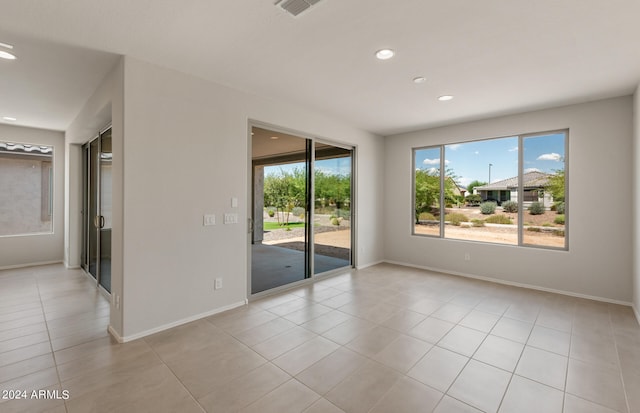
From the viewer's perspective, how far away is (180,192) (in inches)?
125

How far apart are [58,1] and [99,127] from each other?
2.64 metres

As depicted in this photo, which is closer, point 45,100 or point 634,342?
point 634,342

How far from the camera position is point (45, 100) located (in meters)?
4.03

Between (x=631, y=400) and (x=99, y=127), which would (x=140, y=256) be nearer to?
(x=99, y=127)

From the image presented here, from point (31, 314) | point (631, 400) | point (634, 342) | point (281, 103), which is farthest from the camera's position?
point (281, 103)

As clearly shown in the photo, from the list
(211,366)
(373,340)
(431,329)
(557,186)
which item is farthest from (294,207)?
(557,186)

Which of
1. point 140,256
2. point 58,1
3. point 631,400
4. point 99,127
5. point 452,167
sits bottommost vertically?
point 631,400

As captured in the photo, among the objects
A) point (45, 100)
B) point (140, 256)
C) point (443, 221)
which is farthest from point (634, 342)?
point (45, 100)

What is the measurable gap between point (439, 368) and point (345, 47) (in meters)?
2.82

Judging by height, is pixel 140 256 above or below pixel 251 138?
below

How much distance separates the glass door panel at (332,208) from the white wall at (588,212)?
2.26 meters

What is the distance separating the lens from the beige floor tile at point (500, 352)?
2434 mm

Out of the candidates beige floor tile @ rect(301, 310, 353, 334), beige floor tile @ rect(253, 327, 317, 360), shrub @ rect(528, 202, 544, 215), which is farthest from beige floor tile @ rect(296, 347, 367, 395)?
shrub @ rect(528, 202, 544, 215)

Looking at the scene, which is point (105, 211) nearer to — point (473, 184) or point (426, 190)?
point (426, 190)
